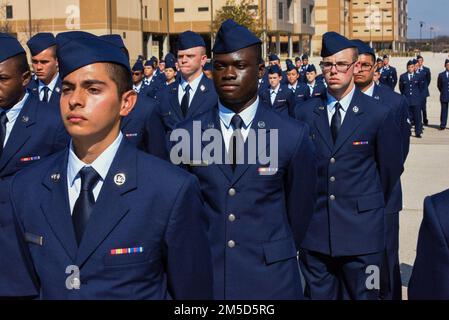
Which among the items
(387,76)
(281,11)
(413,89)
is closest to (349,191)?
(413,89)

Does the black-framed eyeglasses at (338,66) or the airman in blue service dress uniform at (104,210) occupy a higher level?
the black-framed eyeglasses at (338,66)

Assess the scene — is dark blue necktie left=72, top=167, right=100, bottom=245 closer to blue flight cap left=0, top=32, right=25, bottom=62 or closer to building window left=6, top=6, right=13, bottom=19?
blue flight cap left=0, top=32, right=25, bottom=62

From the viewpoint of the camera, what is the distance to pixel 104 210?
2643mm

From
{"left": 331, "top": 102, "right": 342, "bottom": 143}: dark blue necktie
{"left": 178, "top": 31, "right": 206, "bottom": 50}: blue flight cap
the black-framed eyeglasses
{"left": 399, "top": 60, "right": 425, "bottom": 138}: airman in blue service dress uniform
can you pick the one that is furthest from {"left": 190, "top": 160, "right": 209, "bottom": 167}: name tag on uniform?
{"left": 399, "top": 60, "right": 425, "bottom": 138}: airman in blue service dress uniform

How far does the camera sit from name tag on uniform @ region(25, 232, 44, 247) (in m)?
2.71

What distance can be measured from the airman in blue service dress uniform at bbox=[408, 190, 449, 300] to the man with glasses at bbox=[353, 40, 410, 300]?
332 centimetres

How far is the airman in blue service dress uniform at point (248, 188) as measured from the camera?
3.93 meters

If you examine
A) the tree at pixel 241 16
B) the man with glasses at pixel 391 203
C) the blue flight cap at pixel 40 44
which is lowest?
the man with glasses at pixel 391 203

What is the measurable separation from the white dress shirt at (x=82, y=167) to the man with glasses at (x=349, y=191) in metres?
2.79

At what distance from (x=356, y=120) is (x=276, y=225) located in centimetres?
169

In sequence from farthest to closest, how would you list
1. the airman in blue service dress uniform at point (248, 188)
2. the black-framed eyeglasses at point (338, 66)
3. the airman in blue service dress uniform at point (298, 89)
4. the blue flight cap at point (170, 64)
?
the airman in blue service dress uniform at point (298, 89)
the blue flight cap at point (170, 64)
the black-framed eyeglasses at point (338, 66)
the airman in blue service dress uniform at point (248, 188)

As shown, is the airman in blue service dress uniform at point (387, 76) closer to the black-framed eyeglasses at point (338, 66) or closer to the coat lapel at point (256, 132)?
the black-framed eyeglasses at point (338, 66)

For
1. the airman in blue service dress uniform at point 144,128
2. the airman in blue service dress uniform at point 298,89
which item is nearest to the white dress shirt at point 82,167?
the airman in blue service dress uniform at point 144,128

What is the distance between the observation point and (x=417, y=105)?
1975 cm
